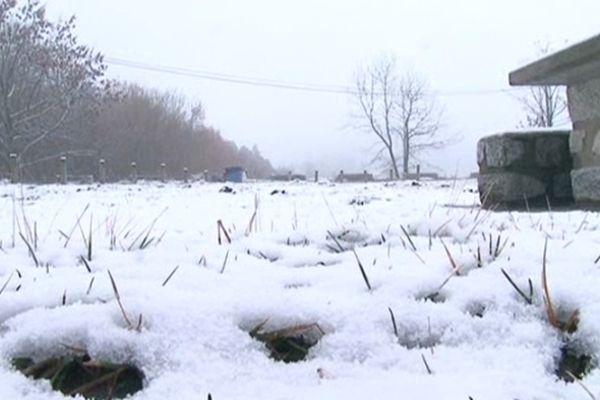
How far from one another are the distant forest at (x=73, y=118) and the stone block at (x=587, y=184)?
723cm

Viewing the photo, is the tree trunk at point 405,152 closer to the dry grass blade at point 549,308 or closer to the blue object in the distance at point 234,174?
the blue object in the distance at point 234,174

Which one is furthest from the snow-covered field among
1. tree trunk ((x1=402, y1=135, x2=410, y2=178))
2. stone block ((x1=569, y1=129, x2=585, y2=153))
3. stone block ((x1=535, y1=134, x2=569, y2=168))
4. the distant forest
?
tree trunk ((x1=402, y1=135, x2=410, y2=178))

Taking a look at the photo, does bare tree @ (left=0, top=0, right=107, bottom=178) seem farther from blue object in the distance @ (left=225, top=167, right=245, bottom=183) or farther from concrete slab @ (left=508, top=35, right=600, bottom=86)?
concrete slab @ (left=508, top=35, right=600, bottom=86)

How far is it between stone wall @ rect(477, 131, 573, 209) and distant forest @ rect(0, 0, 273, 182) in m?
6.62

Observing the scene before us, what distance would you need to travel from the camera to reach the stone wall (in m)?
4.68

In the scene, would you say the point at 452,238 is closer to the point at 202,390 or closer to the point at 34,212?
the point at 202,390

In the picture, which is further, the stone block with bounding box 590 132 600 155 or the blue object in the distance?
the blue object in the distance

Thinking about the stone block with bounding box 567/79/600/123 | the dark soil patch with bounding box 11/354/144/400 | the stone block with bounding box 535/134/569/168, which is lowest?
the dark soil patch with bounding box 11/354/144/400

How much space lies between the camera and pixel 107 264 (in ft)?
5.75

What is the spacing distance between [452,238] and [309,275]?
81cm

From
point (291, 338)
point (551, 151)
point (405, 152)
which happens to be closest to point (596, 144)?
point (551, 151)

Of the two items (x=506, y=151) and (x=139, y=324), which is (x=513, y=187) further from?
(x=139, y=324)

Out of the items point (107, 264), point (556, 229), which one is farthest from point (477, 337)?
point (556, 229)

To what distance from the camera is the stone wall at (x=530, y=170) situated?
4676 millimetres
